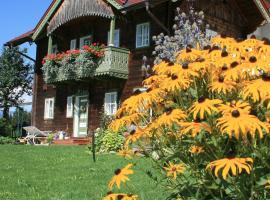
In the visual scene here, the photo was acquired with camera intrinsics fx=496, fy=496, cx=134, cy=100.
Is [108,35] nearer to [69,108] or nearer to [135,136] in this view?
[69,108]

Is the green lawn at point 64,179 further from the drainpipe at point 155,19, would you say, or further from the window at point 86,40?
the window at point 86,40

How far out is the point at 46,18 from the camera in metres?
26.1

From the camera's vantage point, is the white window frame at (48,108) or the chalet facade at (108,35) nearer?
the chalet facade at (108,35)

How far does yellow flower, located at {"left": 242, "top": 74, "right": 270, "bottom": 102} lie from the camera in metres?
3.21

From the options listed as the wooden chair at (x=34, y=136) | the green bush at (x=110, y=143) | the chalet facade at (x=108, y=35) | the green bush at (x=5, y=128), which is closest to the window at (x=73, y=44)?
the chalet facade at (x=108, y=35)

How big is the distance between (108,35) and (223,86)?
20.8 m

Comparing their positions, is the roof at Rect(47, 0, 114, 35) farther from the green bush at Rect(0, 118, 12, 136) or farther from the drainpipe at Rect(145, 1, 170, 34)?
the green bush at Rect(0, 118, 12, 136)

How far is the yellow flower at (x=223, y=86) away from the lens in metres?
3.48

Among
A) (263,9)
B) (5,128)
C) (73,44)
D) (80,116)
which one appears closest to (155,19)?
(263,9)

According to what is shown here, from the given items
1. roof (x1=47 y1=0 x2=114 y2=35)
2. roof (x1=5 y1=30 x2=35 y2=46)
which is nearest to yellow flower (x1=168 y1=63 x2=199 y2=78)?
roof (x1=47 y1=0 x2=114 y2=35)

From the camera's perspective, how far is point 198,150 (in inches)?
138

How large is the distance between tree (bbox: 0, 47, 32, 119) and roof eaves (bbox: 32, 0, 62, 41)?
17.4 feet

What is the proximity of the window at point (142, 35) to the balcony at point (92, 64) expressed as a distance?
0.74m

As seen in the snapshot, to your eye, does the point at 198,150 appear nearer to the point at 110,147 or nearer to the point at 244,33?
the point at 110,147
